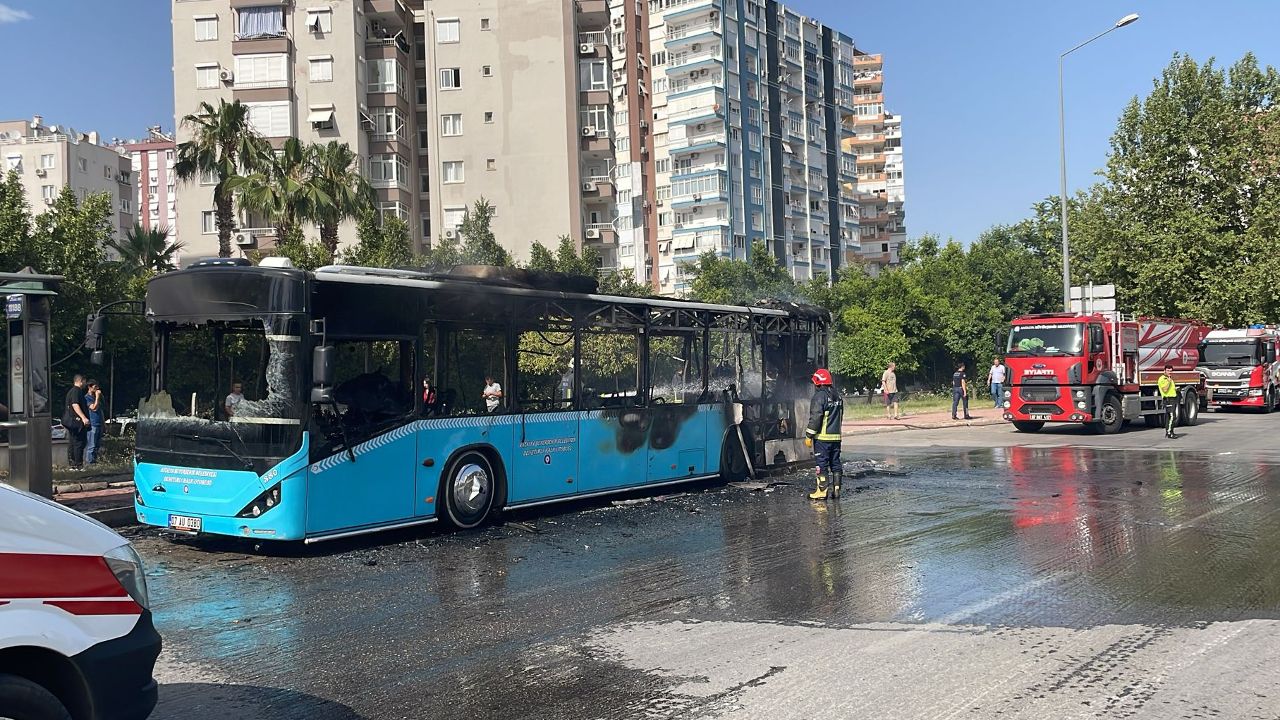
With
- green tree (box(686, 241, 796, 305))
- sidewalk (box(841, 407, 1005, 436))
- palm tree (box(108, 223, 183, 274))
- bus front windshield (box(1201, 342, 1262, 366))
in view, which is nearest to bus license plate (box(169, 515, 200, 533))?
sidewalk (box(841, 407, 1005, 436))

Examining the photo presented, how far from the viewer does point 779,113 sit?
79.6 meters

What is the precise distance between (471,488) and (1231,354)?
3429cm

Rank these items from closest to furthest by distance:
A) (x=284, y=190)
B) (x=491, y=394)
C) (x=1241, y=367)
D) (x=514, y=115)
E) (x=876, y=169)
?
(x=491, y=394) → (x=284, y=190) → (x=1241, y=367) → (x=514, y=115) → (x=876, y=169)

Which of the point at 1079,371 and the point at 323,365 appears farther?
the point at 1079,371

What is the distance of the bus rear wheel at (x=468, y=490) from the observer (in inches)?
438

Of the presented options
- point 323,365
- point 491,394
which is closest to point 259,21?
point 491,394

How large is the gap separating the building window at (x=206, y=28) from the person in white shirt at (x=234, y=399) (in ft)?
150

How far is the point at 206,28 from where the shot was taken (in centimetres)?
4972

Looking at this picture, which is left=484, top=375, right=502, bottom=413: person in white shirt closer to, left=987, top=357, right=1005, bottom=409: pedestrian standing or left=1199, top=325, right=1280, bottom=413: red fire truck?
left=987, top=357, right=1005, bottom=409: pedestrian standing

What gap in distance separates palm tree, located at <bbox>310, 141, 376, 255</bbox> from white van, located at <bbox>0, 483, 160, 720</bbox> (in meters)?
28.5

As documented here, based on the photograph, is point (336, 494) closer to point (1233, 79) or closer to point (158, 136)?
point (1233, 79)

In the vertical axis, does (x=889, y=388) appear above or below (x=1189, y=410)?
above

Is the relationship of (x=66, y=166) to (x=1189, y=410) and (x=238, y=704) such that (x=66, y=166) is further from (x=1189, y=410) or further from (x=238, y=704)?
(x=238, y=704)

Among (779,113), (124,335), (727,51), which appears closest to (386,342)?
(124,335)
